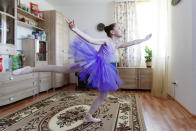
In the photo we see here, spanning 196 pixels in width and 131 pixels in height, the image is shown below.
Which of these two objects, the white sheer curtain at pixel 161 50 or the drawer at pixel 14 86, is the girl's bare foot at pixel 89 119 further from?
the white sheer curtain at pixel 161 50

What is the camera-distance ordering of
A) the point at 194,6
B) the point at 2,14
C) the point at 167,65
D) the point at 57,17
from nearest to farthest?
1. the point at 194,6
2. the point at 2,14
3. the point at 167,65
4. the point at 57,17

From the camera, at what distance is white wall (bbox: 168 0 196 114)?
85.6 inches

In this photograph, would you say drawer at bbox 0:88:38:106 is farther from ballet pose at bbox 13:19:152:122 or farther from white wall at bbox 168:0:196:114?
white wall at bbox 168:0:196:114

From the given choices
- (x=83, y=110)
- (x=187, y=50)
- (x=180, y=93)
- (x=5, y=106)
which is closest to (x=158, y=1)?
(x=187, y=50)

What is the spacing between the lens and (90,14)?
4855mm

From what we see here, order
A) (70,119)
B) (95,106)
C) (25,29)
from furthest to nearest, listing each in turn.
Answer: (25,29), (70,119), (95,106)

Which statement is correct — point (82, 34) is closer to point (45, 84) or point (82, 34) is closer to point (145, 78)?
point (45, 84)

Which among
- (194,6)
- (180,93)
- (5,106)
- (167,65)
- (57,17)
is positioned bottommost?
(5,106)

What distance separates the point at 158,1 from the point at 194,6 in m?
1.45

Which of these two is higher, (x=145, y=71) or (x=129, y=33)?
(x=129, y=33)

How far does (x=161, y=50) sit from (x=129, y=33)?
1.39 m

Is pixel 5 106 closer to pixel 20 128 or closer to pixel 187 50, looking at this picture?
pixel 20 128

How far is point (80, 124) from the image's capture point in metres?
1.73


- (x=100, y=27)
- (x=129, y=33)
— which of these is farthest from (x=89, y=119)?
(x=100, y=27)
